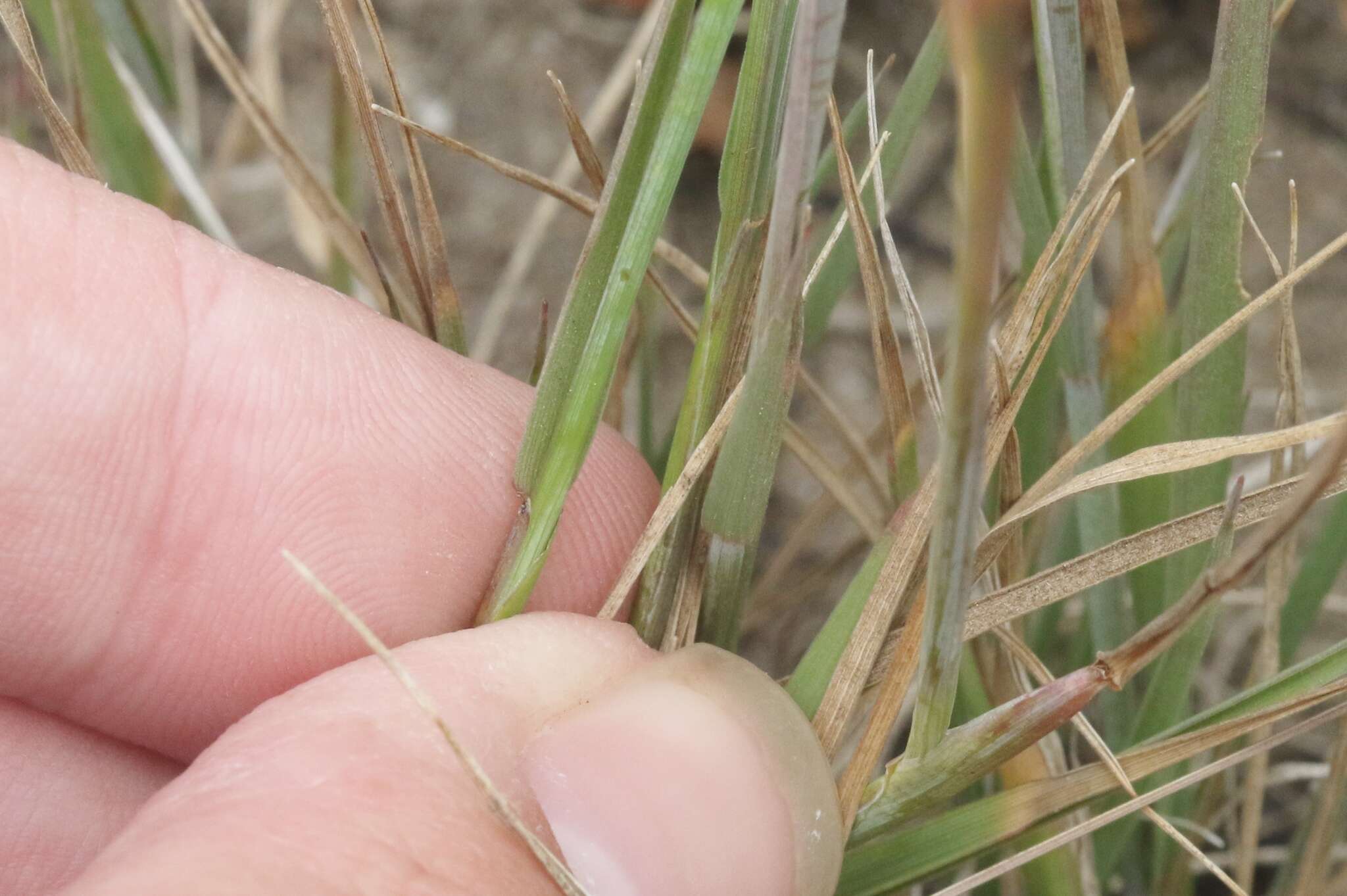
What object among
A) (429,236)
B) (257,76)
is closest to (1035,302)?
(429,236)

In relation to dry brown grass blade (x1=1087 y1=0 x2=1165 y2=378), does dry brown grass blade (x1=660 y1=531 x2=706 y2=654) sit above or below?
below

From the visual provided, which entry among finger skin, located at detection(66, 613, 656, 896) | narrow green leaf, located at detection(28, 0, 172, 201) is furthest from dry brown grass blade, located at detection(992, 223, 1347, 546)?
narrow green leaf, located at detection(28, 0, 172, 201)

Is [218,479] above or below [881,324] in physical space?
below

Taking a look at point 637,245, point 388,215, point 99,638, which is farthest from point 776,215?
point 99,638

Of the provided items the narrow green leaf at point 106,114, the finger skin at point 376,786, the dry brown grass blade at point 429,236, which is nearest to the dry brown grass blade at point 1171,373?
the finger skin at point 376,786

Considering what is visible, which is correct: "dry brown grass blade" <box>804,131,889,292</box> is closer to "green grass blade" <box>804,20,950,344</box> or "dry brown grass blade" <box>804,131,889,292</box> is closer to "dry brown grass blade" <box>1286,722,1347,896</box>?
"green grass blade" <box>804,20,950,344</box>

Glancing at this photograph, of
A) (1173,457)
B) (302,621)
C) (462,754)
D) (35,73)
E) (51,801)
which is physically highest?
(35,73)

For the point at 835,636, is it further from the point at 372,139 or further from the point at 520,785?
the point at 372,139
